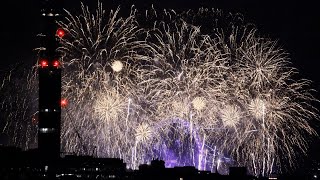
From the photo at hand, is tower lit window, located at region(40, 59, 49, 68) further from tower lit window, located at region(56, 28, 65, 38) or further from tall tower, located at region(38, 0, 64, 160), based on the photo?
tower lit window, located at region(56, 28, 65, 38)

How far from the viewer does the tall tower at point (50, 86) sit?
110 m

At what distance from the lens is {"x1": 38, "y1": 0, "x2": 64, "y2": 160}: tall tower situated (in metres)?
110

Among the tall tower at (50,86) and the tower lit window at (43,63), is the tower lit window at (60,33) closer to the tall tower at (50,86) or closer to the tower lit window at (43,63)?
the tall tower at (50,86)

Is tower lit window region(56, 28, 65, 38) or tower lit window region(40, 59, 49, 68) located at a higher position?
tower lit window region(56, 28, 65, 38)

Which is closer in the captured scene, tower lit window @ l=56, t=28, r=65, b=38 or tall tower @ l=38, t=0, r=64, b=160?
tall tower @ l=38, t=0, r=64, b=160

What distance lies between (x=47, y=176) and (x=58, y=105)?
12748 millimetres

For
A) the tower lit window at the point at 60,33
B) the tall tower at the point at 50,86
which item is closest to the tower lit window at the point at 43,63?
the tall tower at the point at 50,86

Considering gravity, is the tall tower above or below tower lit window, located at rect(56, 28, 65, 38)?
below

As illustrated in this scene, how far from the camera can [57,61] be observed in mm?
113250

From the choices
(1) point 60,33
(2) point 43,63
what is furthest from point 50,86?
(1) point 60,33

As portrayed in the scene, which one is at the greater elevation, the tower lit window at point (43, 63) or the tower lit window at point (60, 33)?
the tower lit window at point (60, 33)

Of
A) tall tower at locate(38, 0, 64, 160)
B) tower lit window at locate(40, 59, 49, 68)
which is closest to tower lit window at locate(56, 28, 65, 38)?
tall tower at locate(38, 0, 64, 160)

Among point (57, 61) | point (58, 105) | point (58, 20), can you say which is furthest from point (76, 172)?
point (58, 20)

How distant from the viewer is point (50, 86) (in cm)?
11031
